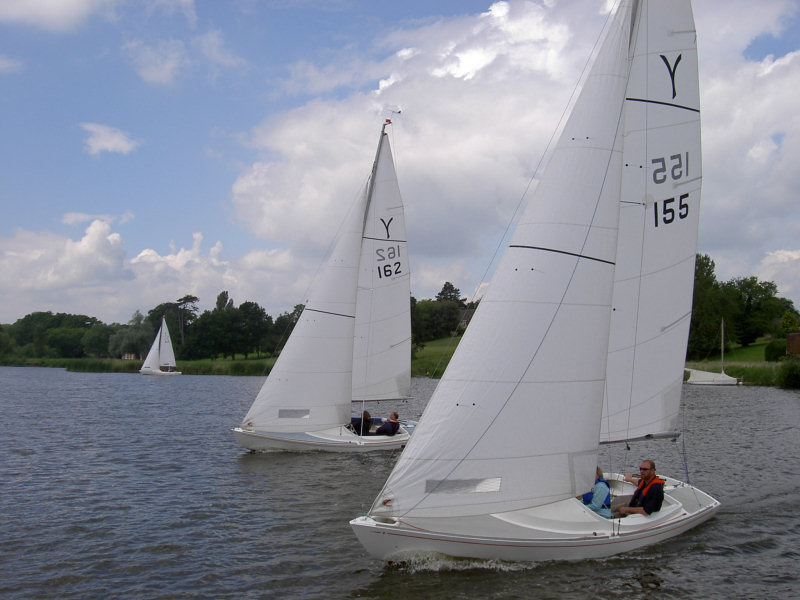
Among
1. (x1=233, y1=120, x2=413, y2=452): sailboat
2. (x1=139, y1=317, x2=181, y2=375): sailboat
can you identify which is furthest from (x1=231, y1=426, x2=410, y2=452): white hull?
(x1=139, y1=317, x2=181, y2=375): sailboat

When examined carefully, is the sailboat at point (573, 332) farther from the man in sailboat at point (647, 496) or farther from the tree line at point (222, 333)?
the tree line at point (222, 333)

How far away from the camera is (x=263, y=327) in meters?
108

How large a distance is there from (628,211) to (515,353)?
156 inches

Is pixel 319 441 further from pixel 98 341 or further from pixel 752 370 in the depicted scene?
pixel 98 341

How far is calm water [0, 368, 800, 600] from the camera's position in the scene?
33.5ft

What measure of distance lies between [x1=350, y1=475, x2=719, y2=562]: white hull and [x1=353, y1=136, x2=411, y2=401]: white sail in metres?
12.4

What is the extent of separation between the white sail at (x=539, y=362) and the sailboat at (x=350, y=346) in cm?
1110

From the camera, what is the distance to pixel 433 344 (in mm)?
106562

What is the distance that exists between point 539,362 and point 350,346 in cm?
1195

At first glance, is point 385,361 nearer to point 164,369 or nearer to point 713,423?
point 713,423

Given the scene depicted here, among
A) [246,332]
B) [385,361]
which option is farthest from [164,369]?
[385,361]

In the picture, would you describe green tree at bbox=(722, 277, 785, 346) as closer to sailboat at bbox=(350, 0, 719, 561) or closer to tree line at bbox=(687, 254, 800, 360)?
tree line at bbox=(687, 254, 800, 360)

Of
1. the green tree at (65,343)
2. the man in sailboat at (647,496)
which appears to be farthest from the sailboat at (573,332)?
the green tree at (65,343)

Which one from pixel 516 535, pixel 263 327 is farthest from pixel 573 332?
pixel 263 327
